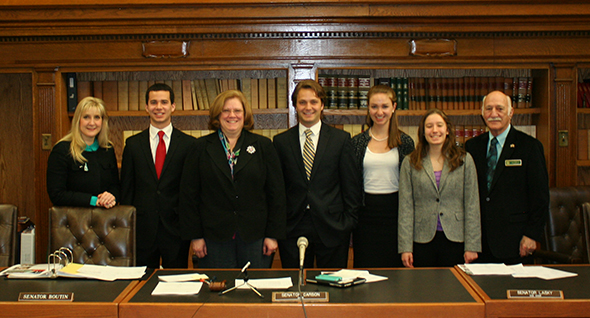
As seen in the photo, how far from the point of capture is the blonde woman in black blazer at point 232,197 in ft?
7.87

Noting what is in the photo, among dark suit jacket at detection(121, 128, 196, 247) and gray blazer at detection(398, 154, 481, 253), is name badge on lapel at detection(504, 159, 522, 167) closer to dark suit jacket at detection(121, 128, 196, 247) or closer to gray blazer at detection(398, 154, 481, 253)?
gray blazer at detection(398, 154, 481, 253)

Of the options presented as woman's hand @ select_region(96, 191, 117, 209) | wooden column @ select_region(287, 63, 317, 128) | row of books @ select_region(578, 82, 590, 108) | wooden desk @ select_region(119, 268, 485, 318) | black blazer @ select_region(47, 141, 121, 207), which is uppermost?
wooden column @ select_region(287, 63, 317, 128)

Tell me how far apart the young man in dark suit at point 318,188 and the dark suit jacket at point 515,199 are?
0.78 metres

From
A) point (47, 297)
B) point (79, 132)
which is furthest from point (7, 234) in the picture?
point (47, 297)

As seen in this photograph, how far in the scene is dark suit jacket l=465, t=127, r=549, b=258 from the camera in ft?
8.38

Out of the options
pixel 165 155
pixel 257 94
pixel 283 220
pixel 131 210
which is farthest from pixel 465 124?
pixel 131 210

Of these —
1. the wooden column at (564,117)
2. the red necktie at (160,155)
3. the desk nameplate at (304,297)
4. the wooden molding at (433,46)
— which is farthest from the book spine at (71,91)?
the wooden column at (564,117)

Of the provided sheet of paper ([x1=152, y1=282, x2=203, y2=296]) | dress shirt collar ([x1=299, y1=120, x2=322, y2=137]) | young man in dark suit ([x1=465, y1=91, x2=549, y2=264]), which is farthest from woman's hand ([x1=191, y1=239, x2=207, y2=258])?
young man in dark suit ([x1=465, y1=91, x2=549, y2=264])

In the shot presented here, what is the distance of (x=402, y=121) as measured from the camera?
4016 mm

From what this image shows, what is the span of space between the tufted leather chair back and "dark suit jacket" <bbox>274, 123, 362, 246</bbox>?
1200mm

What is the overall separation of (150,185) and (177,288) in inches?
40.3

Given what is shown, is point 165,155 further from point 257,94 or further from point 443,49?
point 443,49

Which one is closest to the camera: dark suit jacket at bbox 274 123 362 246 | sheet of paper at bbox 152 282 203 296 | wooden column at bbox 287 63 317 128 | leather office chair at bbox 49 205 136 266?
sheet of paper at bbox 152 282 203 296

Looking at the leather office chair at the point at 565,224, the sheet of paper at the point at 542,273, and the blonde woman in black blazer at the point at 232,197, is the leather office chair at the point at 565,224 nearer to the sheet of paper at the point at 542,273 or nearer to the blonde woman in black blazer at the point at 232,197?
the sheet of paper at the point at 542,273
